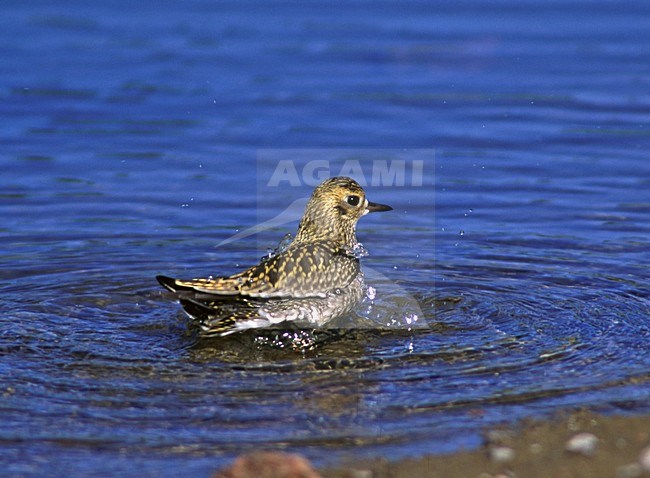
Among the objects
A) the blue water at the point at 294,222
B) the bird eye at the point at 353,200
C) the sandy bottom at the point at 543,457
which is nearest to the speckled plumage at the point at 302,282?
the bird eye at the point at 353,200

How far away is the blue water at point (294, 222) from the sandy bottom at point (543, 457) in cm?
21

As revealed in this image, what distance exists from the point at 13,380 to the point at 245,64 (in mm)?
9148

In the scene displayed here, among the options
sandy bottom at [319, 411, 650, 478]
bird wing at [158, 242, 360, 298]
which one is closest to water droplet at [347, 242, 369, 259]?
bird wing at [158, 242, 360, 298]

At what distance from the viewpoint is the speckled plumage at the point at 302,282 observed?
871 cm

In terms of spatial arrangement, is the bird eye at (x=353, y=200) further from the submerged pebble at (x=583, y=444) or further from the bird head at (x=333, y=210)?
the submerged pebble at (x=583, y=444)

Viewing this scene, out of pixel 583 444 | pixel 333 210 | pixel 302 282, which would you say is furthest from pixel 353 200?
pixel 583 444

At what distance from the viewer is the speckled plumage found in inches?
343

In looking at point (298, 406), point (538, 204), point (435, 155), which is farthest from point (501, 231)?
point (298, 406)

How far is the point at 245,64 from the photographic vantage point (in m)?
16.3

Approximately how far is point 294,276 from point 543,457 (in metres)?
3.24

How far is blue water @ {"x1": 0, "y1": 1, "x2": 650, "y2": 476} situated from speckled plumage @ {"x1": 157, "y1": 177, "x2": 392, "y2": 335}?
0.23 m

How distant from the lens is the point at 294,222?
12.0 m

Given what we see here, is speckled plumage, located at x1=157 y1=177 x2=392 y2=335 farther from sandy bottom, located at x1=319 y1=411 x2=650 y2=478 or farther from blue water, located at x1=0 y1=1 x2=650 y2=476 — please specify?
sandy bottom, located at x1=319 y1=411 x2=650 y2=478

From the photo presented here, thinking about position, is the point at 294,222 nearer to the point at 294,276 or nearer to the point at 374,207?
the point at 374,207
